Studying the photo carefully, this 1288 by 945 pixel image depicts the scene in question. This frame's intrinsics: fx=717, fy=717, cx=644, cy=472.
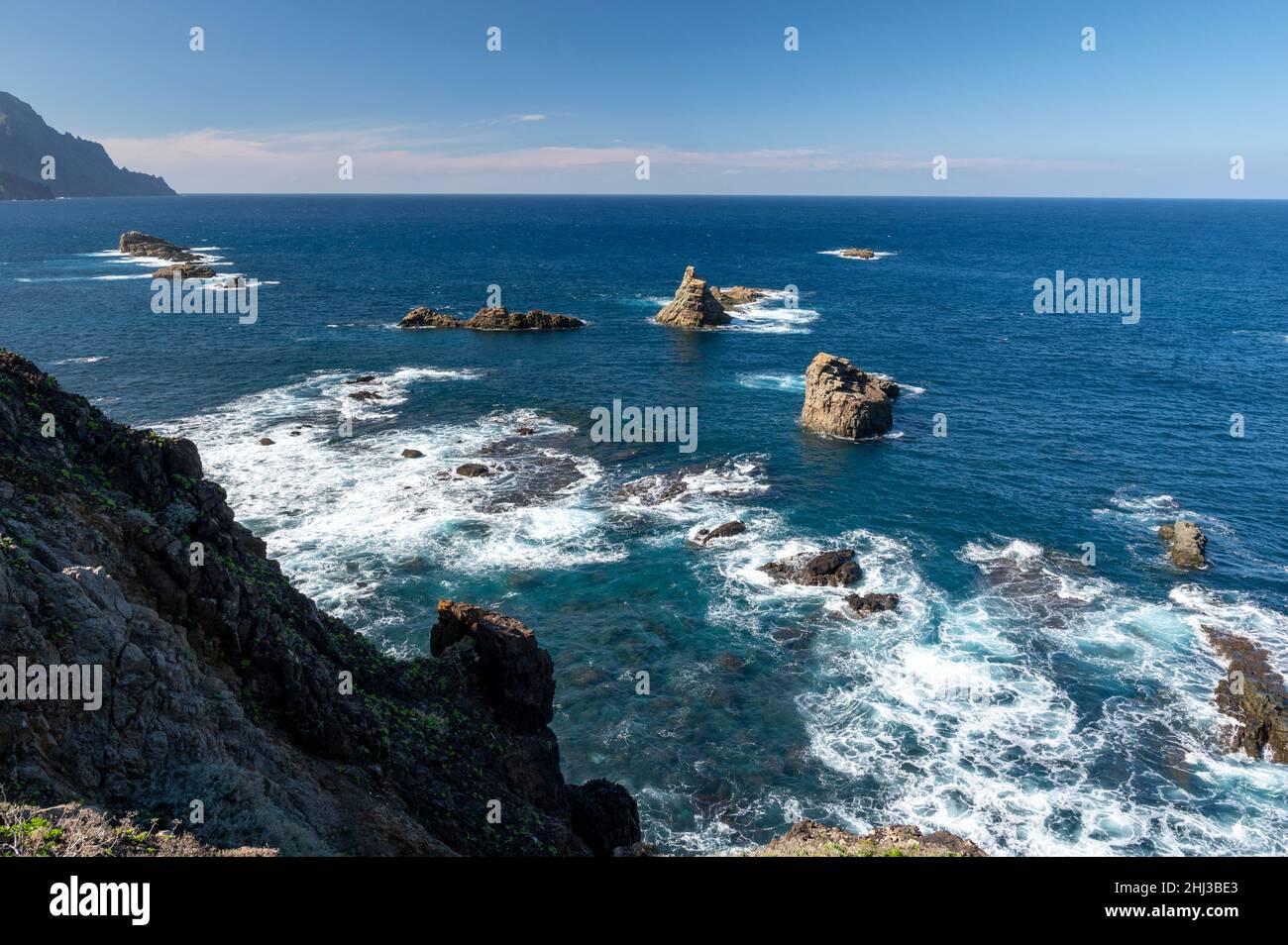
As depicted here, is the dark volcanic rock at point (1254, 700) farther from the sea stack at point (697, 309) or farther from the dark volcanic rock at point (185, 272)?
the dark volcanic rock at point (185, 272)

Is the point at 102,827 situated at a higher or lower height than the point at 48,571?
lower

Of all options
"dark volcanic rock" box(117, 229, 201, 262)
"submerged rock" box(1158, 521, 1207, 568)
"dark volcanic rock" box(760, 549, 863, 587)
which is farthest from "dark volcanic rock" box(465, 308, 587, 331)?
"dark volcanic rock" box(117, 229, 201, 262)

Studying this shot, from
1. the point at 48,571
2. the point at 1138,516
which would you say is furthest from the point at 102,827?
the point at 1138,516

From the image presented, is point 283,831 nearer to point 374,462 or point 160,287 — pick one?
point 374,462

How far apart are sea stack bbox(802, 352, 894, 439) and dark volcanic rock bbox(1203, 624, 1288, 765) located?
3721 cm

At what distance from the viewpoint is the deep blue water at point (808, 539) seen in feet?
117

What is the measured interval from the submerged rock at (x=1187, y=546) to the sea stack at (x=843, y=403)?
28.3 metres

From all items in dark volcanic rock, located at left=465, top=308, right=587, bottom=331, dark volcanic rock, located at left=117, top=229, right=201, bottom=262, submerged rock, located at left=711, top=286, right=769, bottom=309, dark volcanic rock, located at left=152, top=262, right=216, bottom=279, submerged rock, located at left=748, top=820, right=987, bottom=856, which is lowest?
submerged rock, located at left=748, top=820, right=987, bottom=856

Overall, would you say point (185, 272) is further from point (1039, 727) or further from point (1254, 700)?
point (1254, 700)

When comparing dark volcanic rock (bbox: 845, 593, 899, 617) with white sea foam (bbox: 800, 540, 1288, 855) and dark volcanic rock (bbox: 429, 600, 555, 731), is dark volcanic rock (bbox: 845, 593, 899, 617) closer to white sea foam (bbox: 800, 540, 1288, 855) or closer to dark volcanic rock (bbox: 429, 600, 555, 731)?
white sea foam (bbox: 800, 540, 1288, 855)

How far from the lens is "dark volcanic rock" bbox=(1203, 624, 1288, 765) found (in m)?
36.8

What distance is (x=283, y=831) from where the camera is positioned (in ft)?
53.8

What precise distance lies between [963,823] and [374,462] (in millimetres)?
54847
